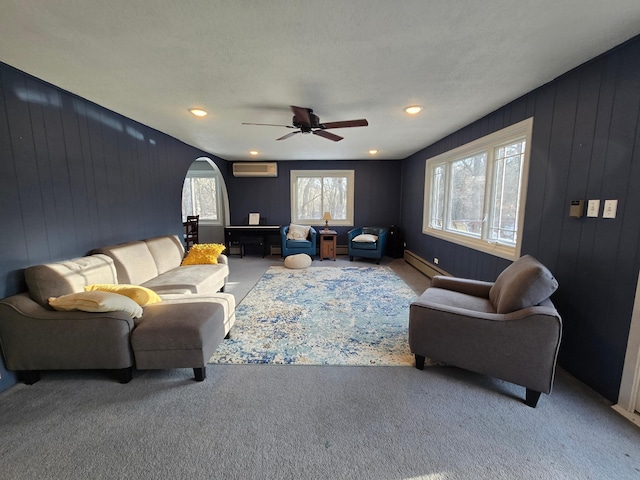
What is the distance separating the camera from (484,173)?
3287 mm

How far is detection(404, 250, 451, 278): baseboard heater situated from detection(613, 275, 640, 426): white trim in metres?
2.31

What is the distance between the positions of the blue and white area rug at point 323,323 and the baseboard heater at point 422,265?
657 mm

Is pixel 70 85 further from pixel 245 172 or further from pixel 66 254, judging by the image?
pixel 245 172

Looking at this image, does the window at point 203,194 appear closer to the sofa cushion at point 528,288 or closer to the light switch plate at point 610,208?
the sofa cushion at point 528,288

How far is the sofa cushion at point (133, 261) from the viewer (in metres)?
2.64

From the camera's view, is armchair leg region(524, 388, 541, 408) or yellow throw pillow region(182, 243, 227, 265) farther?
yellow throw pillow region(182, 243, 227, 265)

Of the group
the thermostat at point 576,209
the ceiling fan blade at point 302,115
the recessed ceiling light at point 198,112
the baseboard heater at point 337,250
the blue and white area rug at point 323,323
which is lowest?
the blue and white area rug at point 323,323

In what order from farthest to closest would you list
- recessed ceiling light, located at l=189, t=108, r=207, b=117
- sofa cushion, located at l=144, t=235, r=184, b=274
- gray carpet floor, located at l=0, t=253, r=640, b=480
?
1. sofa cushion, located at l=144, t=235, r=184, b=274
2. recessed ceiling light, located at l=189, t=108, r=207, b=117
3. gray carpet floor, located at l=0, t=253, r=640, b=480

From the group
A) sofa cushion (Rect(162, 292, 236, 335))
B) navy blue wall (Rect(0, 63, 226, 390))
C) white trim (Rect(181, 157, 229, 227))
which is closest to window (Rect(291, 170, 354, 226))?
white trim (Rect(181, 157, 229, 227))

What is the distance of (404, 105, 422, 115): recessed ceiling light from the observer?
9.04 feet

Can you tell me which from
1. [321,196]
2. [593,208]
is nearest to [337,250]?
[321,196]

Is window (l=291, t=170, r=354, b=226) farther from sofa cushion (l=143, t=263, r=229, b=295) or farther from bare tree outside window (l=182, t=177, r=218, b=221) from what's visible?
sofa cushion (l=143, t=263, r=229, b=295)

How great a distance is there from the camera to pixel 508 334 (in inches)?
66.3

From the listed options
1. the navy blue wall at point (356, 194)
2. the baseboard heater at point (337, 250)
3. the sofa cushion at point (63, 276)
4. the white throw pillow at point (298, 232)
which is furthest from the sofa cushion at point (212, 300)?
the navy blue wall at point (356, 194)
